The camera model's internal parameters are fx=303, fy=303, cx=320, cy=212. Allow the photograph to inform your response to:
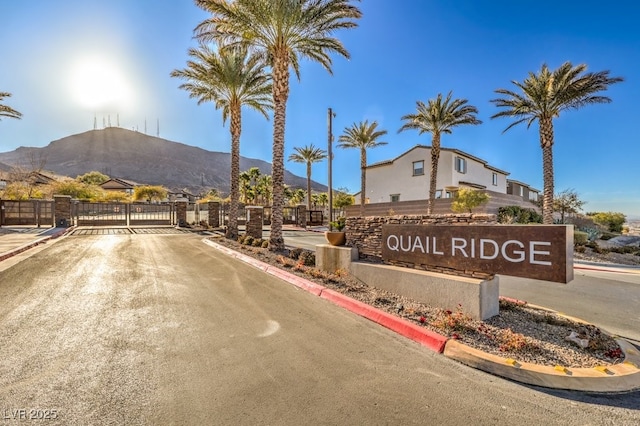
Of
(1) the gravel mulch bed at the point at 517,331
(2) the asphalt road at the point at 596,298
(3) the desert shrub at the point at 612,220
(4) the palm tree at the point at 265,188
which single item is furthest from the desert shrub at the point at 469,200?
(4) the palm tree at the point at 265,188

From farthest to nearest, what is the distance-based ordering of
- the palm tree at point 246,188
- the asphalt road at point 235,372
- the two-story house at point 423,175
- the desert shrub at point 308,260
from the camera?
the palm tree at point 246,188 → the two-story house at point 423,175 → the desert shrub at point 308,260 → the asphalt road at point 235,372

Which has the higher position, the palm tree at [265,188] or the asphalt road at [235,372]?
the palm tree at [265,188]

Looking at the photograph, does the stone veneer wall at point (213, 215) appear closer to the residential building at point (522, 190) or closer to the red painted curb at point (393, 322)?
the red painted curb at point (393, 322)

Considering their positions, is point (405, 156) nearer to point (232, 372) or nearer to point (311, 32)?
point (311, 32)

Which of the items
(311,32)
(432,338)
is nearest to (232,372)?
(432,338)

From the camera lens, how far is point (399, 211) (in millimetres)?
29078

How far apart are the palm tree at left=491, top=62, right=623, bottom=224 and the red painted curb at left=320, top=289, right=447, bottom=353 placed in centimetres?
1857

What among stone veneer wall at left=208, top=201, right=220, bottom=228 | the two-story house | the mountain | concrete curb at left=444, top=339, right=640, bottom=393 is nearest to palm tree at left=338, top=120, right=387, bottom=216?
the two-story house

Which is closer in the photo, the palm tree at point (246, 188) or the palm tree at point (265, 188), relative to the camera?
the palm tree at point (246, 188)

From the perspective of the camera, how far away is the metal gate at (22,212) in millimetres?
23641

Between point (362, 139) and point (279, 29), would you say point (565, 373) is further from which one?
point (362, 139)

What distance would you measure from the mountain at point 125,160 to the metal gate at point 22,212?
4824 inches

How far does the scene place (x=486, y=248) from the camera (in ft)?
17.5

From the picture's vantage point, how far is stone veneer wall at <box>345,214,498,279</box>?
19.1 ft
